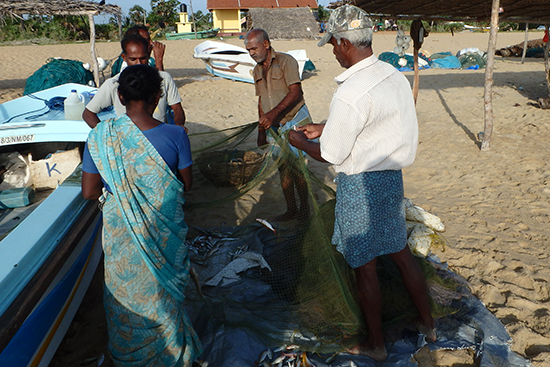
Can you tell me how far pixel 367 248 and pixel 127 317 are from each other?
1267 millimetres

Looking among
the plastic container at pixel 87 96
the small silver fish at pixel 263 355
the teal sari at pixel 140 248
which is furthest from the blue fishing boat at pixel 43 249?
the small silver fish at pixel 263 355

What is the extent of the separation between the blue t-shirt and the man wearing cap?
644mm

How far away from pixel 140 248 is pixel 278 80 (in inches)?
88.1

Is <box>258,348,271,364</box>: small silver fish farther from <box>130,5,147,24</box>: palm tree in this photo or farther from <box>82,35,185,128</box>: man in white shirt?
<box>130,5,147,24</box>: palm tree

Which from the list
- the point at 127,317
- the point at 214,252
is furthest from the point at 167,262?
the point at 214,252

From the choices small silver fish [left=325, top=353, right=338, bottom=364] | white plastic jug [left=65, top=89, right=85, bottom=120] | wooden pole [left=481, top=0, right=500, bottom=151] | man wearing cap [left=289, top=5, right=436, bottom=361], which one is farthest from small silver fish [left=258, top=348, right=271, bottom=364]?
wooden pole [left=481, top=0, right=500, bottom=151]

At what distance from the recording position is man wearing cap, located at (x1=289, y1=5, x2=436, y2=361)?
5.90 ft

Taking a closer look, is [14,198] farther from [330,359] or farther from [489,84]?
[489,84]

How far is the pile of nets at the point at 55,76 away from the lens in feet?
24.3

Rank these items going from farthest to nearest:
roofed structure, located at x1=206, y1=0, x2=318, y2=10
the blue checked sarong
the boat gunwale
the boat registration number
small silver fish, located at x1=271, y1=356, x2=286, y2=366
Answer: roofed structure, located at x1=206, y1=0, x2=318, y2=10 → the boat registration number → small silver fish, located at x1=271, y1=356, x2=286, y2=366 → the blue checked sarong → the boat gunwale

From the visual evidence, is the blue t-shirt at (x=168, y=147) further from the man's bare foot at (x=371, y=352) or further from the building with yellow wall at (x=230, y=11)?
the building with yellow wall at (x=230, y=11)

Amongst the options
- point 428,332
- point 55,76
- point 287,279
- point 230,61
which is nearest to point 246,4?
point 230,61

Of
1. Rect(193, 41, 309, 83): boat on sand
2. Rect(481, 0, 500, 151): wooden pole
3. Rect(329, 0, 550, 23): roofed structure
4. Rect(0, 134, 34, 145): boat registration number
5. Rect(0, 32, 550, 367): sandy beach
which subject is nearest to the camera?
Rect(0, 32, 550, 367): sandy beach

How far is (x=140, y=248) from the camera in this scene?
1.83m
